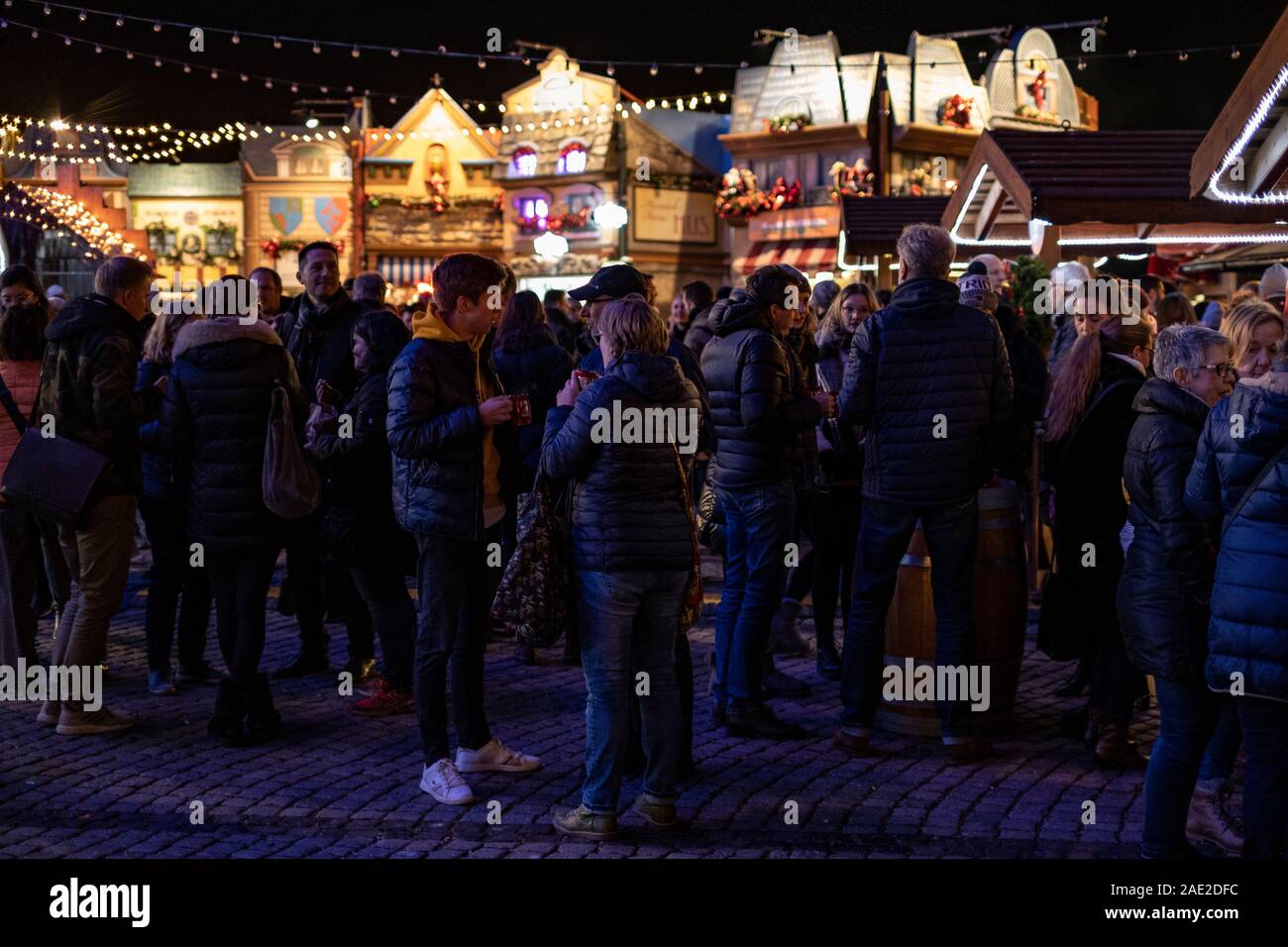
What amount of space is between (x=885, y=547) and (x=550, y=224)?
31.5 m

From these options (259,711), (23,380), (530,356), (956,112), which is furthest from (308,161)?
(259,711)

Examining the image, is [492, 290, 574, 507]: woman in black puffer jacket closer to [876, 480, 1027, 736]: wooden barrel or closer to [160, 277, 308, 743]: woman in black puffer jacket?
[160, 277, 308, 743]: woman in black puffer jacket

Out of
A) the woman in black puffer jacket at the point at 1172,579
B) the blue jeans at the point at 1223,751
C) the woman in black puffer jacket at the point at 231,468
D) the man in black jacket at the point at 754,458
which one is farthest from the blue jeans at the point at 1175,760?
the woman in black puffer jacket at the point at 231,468

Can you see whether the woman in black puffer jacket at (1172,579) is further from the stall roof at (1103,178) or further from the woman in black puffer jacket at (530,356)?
the stall roof at (1103,178)

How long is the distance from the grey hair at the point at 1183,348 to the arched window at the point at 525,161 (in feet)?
111

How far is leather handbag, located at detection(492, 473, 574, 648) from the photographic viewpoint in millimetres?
5043

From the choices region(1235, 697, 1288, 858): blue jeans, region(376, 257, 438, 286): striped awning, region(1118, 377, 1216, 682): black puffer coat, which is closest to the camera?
region(1235, 697, 1288, 858): blue jeans

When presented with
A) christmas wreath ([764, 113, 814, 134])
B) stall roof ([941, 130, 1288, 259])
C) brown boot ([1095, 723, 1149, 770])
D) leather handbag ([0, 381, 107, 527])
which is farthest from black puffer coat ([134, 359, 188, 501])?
christmas wreath ([764, 113, 814, 134])

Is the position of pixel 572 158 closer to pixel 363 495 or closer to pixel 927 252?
pixel 363 495

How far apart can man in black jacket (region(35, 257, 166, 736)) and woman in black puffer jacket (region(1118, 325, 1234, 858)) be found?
432 cm

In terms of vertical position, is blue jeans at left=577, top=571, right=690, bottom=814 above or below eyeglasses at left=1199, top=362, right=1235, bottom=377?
below

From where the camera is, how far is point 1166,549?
4.55m

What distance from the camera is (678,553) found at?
5000 millimetres
